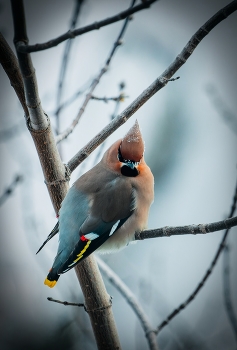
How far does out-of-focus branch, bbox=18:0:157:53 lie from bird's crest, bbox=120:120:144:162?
1249mm

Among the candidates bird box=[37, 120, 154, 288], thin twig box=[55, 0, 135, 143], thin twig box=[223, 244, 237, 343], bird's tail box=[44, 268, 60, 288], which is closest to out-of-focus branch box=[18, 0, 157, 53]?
thin twig box=[55, 0, 135, 143]

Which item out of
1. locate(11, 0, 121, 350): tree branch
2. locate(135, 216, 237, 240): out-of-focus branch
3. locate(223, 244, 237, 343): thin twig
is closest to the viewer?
locate(135, 216, 237, 240): out-of-focus branch

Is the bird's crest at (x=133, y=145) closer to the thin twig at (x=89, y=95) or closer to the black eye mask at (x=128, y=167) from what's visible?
the black eye mask at (x=128, y=167)

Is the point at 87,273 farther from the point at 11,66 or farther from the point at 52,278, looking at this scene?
the point at 11,66

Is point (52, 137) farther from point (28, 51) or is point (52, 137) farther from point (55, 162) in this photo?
point (28, 51)

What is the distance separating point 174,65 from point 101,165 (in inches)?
46.8

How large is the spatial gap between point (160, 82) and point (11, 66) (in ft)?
2.60

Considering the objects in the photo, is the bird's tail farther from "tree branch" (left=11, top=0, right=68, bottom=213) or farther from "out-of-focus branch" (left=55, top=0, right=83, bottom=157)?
"out-of-focus branch" (left=55, top=0, right=83, bottom=157)

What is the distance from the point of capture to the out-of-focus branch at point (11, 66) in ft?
7.21

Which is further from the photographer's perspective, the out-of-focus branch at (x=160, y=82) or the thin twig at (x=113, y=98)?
the thin twig at (x=113, y=98)

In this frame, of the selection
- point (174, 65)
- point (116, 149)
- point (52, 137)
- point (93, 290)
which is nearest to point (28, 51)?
point (52, 137)

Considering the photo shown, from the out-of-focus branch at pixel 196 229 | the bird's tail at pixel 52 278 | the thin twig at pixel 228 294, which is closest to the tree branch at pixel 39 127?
the bird's tail at pixel 52 278

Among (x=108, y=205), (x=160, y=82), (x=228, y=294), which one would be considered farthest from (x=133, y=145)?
(x=228, y=294)

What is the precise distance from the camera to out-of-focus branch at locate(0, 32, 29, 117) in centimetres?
220
